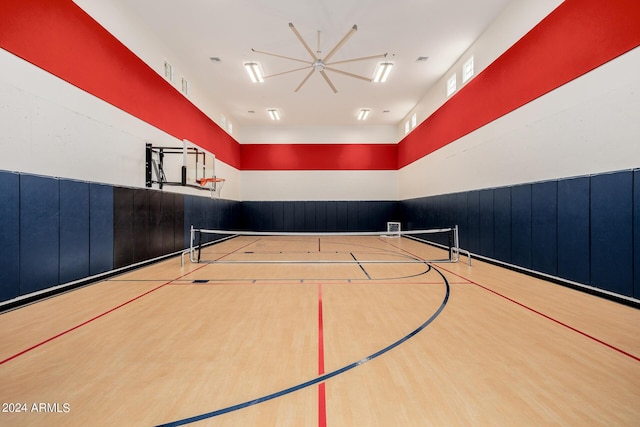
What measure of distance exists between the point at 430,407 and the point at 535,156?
534cm

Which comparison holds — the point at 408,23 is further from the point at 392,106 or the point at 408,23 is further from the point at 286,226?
the point at 286,226

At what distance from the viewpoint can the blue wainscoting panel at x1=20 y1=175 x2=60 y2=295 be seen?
12.1 feet

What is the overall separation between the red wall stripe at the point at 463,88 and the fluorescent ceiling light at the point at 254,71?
2.12m

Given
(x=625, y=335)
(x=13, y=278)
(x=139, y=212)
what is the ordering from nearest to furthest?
(x=625, y=335) < (x=13, y=278) < (x=139, y=212)

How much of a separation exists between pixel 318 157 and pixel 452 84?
728 centimetres

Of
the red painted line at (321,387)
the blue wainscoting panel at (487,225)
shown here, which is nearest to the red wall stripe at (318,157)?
the blue wainscoting panel at (487,225)

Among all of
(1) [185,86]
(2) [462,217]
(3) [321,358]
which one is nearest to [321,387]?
(3) [321,358]

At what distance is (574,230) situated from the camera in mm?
4406

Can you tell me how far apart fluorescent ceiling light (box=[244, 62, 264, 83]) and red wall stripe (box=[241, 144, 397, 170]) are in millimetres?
5567

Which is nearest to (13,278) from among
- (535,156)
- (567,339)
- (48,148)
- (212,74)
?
(48,148)

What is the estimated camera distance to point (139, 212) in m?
6.17

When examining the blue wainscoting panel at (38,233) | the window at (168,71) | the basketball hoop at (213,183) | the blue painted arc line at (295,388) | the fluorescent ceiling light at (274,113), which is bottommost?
the blue painted arc line at (295,388)

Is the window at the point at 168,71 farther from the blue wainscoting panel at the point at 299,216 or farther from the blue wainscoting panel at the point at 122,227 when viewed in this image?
the blue wainscoting panel at the point at 299,216

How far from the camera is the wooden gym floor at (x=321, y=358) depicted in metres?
1.75
